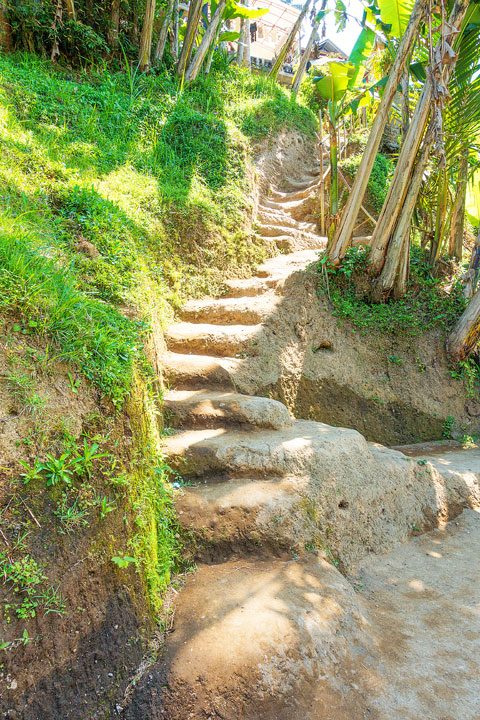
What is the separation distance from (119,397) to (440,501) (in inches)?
128

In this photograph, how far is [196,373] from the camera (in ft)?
14.3

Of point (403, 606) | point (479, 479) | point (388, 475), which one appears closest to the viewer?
point (403, 606)

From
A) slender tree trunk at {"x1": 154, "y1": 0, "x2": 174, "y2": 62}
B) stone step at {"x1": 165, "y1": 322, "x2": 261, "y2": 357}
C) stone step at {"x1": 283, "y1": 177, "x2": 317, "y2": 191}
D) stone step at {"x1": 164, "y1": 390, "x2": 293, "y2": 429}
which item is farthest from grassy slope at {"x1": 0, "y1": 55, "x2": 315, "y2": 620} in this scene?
stone step at {"x1": 283, "y1": 177, "x2": 317, "y2": 191}

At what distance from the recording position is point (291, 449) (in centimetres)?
352

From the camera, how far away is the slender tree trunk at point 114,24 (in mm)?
7949

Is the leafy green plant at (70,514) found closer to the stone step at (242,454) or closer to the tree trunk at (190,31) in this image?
the stone step at (242,454)

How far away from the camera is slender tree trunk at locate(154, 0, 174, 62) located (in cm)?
817

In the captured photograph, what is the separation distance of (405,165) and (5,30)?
5.99 m

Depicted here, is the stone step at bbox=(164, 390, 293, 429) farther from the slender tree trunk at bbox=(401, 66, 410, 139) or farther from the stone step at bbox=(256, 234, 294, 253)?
the slender tree trunk at bbox=(401, 66, 410, 139)

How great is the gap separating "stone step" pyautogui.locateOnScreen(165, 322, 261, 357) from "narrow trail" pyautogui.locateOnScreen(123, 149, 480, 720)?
0.01 m

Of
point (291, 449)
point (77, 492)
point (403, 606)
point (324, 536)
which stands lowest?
point (403, 606)

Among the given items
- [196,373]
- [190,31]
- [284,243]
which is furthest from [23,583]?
[190,31]

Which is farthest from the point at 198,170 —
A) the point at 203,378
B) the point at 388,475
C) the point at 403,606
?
the point at 403,606

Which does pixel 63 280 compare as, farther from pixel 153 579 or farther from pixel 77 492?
pixel 153 579
